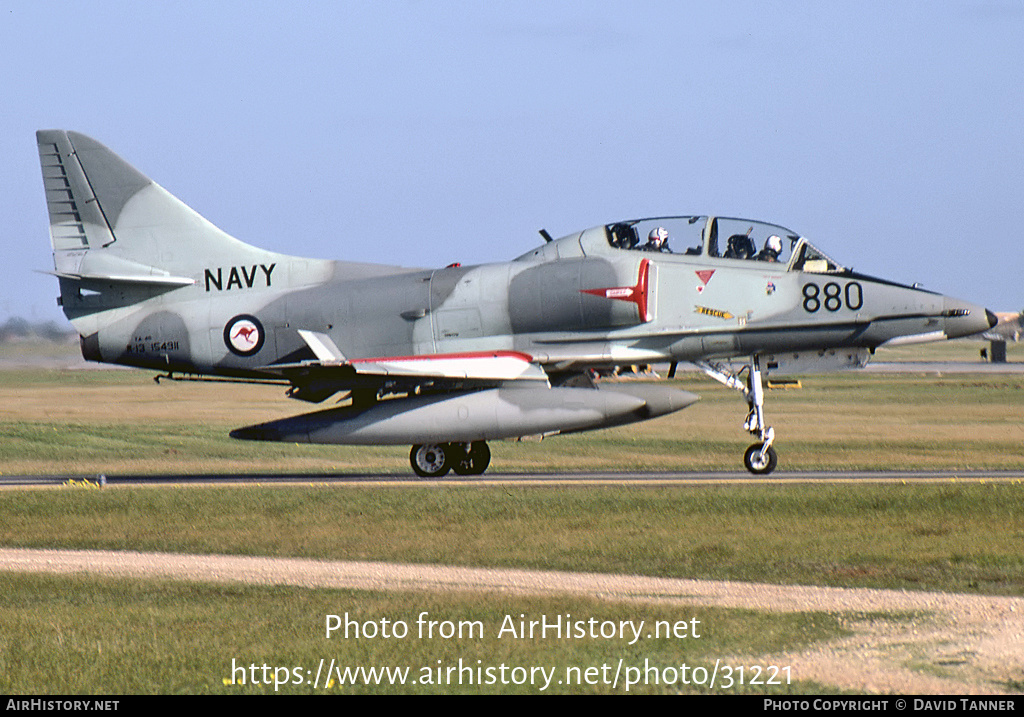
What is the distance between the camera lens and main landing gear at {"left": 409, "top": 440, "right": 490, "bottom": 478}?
23.4 meters

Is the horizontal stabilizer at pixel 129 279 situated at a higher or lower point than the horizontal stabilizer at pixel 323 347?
higher

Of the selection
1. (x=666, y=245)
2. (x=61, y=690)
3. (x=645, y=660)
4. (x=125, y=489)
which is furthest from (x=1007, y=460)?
(x=61, y=690)

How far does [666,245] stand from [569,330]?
225 cm

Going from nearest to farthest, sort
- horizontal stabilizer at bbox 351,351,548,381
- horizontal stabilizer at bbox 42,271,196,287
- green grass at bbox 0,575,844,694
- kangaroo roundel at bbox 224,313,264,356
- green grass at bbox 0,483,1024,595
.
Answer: green grass at bbox 0,575,844,694, green grass at bbox 0,483,1024,595, horizontal stabilizer at bbox 351,351,548,381, kangaroo roundel at bbox 224,313,264,356, horizontal stabilizer at bbox 42,271,196,287

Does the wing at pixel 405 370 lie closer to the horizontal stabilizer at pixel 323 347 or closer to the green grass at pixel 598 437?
the horizontal stabilizer at pixel 323 347

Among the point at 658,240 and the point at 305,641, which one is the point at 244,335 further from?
the point at 305,641

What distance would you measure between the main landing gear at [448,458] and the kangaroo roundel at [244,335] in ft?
11.7

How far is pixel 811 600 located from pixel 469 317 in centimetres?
1158

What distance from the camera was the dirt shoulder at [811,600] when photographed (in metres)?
9.41

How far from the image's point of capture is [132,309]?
24.6 m

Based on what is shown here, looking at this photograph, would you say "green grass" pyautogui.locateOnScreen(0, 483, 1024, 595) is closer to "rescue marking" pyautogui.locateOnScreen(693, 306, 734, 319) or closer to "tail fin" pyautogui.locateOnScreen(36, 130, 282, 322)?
"rescue marking" pyautogui.locateOnScreen(693, 306, 734, 319)

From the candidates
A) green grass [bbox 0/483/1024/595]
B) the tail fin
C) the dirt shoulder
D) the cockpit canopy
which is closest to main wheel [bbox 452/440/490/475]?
green grass [bbox 0/483/1024/595]

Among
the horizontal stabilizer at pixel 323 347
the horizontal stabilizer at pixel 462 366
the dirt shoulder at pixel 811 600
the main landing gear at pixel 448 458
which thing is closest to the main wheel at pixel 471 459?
the main landing gear at pixel 448 458

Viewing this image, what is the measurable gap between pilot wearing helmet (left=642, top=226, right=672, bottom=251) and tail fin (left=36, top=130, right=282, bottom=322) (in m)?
7.28
